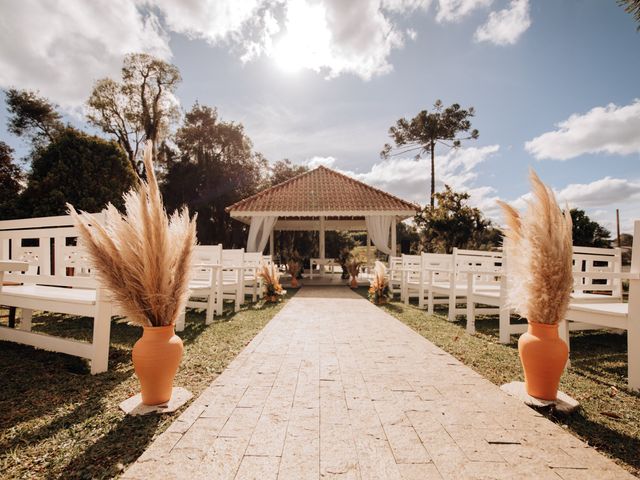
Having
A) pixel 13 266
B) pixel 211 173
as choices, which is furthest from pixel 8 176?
pixel 13 266

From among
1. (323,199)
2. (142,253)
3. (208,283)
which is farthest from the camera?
(323,199)

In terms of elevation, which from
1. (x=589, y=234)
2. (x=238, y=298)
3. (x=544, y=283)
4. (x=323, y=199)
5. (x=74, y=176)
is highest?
(x=74, y=176)

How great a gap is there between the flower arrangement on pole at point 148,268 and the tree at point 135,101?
72.2 ft

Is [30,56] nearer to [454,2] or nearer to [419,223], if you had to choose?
[454,2]

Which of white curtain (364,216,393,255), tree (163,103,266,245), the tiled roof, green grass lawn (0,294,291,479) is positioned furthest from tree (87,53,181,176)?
green grass lawn (0,294,291,479)

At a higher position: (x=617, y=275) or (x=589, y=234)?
(x=589, y=234)

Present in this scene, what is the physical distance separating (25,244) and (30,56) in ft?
18.0

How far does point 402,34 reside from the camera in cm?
731

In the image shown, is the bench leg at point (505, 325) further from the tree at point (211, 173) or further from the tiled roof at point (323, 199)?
the tree at point (211, 173)

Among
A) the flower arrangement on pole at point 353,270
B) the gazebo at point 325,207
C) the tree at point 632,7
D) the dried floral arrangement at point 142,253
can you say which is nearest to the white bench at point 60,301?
the dried floral arrangement at point 142,253

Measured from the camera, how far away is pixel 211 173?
20.7 metres

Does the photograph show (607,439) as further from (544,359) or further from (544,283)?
(544,283)

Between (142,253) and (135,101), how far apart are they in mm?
25048

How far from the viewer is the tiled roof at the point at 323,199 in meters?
12.3
